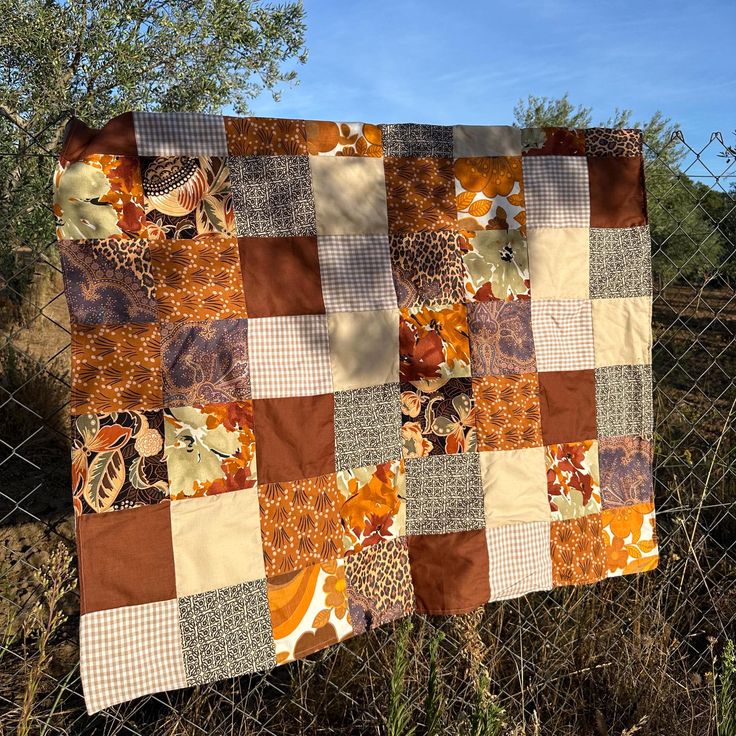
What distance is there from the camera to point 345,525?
1510mm

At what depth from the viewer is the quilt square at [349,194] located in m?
1.49

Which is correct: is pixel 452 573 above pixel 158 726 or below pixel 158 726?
above

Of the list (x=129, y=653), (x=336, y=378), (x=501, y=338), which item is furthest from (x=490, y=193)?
(x=129, y=653)

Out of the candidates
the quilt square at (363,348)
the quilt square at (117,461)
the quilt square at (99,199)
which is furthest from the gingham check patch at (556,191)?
the quilt square at (117,461)

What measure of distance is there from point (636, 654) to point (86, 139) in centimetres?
204

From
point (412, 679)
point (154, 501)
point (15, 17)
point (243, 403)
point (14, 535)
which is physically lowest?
point (412, 679)

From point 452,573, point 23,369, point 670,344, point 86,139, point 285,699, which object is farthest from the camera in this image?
point 670,344

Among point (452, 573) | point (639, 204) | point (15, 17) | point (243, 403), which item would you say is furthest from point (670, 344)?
point (15, 17)

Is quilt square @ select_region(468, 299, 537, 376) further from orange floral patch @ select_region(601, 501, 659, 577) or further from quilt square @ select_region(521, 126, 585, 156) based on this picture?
orange floral patch @ select_region(601, 501, 659, 577)

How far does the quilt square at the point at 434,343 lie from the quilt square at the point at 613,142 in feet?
2.11

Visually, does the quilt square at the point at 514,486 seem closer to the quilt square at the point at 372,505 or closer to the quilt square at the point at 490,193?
the quilt square at the point at 372,505

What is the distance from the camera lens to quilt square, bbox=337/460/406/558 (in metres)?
1.51

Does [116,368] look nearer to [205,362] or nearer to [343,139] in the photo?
[205,362]

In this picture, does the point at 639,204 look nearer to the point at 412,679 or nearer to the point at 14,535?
the point at 412,679
